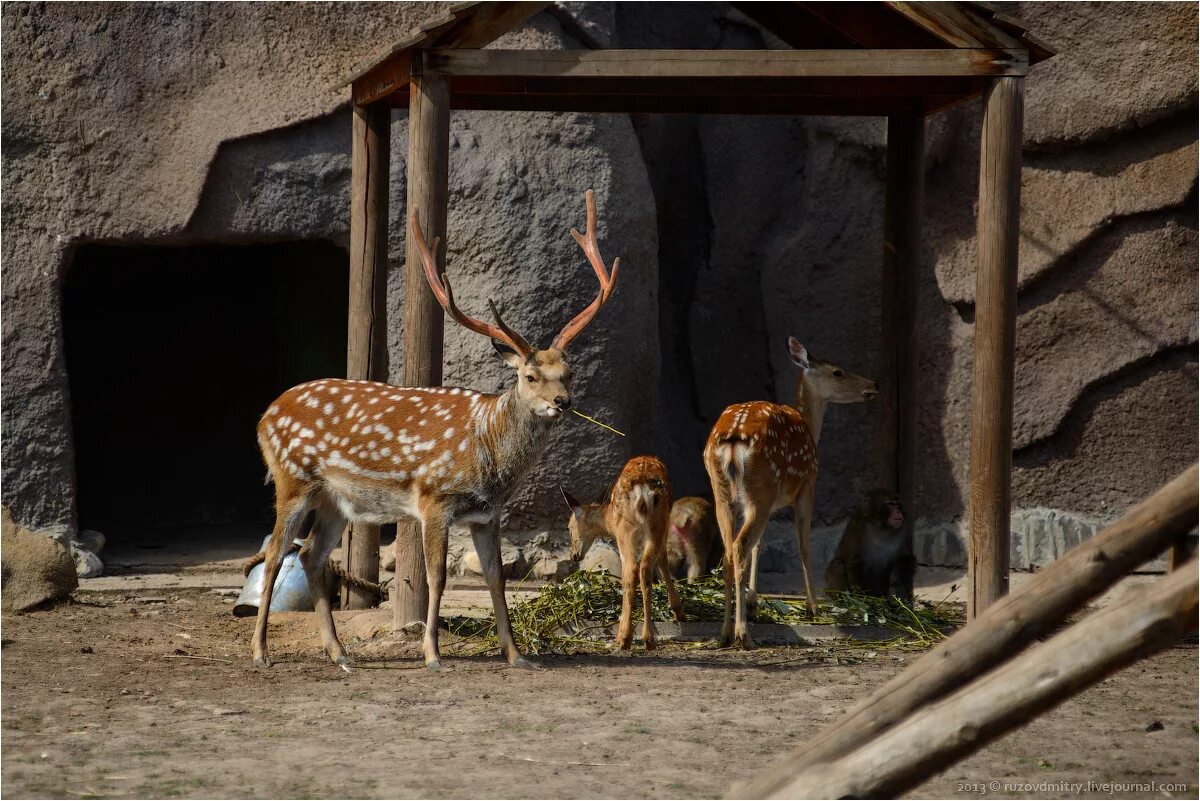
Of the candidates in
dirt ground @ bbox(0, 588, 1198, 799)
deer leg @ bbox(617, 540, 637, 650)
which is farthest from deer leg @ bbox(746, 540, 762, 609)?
deer leg @ bbox(617, 540, 637, 650)

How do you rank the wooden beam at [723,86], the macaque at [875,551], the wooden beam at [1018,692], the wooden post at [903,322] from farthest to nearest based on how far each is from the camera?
the wooden post at [903,322] → the macaque at [875,551] → the wooden beam at [723,86] → the wooden beam at [1018,692]

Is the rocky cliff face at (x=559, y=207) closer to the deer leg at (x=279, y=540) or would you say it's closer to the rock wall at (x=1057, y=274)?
the rock wall at (x=1057, y=274)

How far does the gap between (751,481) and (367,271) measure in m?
2.27

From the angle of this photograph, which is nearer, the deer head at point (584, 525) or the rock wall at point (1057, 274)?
the deer head at point (584, 525)

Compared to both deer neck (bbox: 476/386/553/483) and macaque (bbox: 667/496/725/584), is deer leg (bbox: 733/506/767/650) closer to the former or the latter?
deer neck (bbox: 476/386/553/483)

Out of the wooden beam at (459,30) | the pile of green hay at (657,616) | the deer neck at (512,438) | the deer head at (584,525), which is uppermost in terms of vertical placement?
the wooden beam at (459,30)

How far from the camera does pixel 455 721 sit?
5062 mm

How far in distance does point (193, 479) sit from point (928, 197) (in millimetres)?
6550

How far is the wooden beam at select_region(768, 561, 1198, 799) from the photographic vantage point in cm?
326

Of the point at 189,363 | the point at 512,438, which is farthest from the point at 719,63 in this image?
the point at 189,363

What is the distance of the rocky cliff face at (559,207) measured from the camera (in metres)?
9.02

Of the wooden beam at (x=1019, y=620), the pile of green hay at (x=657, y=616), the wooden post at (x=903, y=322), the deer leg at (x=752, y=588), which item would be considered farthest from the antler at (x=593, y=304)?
the wooden beam at (x=1019, y=620)

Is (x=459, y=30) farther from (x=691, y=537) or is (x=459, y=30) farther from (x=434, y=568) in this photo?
(x=691, y=537)

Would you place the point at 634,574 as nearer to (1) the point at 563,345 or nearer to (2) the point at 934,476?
(1) the point at 563,345
